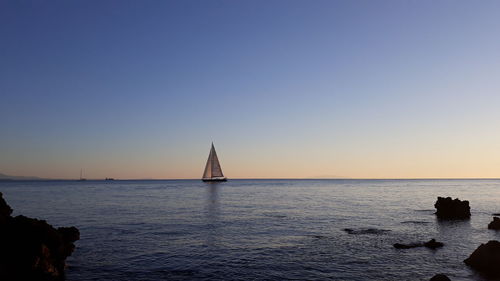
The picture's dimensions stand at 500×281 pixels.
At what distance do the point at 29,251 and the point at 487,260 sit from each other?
114 ft

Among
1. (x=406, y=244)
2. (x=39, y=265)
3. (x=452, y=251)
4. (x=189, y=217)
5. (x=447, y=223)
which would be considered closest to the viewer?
(x=39, y=265)

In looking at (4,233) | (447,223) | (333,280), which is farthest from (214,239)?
(447,223)

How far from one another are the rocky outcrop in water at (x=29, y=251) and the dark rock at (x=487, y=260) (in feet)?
109

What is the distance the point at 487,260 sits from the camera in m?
26.3

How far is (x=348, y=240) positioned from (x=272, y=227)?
12970 millimetres

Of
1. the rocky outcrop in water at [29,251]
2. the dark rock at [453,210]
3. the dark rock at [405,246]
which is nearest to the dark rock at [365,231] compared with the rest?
the dark rock at [405,246]

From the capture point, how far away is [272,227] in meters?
48.3

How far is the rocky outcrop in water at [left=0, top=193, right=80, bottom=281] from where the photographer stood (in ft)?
69.3

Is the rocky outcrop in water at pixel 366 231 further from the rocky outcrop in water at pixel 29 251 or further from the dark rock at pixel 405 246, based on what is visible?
the rocky outcrop in water at pixel 29 251

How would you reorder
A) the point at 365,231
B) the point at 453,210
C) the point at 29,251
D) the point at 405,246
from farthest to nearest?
1. the point at 453,210
2. the point at 365,231
3. the point at 405,246
4. the point at 29,251

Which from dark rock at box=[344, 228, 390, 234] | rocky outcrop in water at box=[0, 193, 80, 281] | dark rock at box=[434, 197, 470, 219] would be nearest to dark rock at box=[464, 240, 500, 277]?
dark rock at box=[344, 228, 390, 234]

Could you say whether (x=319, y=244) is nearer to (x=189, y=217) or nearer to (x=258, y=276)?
(x=258, y=276)

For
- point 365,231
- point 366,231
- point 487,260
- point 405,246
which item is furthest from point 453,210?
point 487,260

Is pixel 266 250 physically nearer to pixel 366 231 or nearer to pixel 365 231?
pixel 365 231
